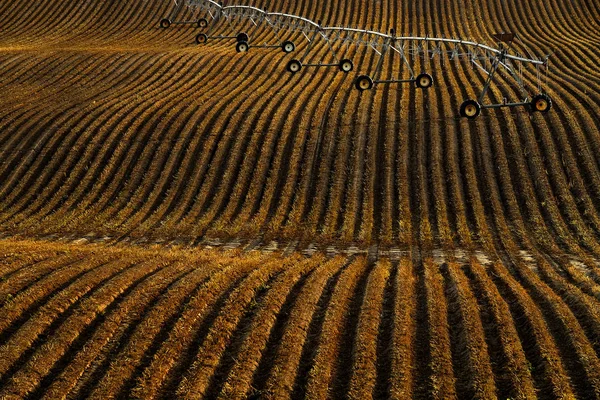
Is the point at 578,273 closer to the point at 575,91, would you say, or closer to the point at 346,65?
the point at 575,91

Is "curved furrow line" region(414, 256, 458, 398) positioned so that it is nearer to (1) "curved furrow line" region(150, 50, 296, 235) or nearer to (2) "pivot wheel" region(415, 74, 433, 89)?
(1) "curved furrow line" region(150, 50, 296, 235)

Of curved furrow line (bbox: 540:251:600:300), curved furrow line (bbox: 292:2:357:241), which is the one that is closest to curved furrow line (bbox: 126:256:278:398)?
curved furrow line (bbox: 292:2:357:241)

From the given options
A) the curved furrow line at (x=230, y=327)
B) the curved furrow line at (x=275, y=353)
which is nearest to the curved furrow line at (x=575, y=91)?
the curved furrow line at (x=230, y=327)

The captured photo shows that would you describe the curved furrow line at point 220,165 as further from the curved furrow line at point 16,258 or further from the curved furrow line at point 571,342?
the curved furrow line at point 571,342

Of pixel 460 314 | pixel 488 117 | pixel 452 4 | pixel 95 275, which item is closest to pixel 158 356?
pixel 95 275

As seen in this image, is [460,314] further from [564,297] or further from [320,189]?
[320,189]

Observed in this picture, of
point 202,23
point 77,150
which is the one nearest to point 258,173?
point 77,150

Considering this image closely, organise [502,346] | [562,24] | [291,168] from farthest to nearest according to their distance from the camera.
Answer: [562,24] < [291,168] < [502,346]
